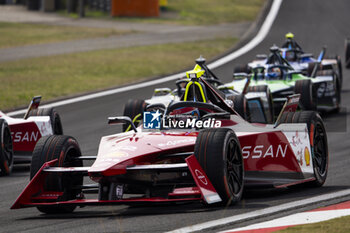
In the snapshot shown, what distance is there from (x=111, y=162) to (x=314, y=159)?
3.17m

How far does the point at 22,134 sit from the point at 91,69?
54.4 feet

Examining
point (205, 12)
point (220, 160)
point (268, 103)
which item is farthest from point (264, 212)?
point (205, 12)

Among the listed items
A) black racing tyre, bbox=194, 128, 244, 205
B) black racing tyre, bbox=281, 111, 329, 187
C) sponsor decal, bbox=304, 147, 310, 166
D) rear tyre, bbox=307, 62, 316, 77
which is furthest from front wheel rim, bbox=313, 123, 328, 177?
rear tyre, bbox=307, 62, 316, 77

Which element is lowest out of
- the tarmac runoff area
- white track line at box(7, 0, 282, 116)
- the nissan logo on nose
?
white track line at box(7, 0, 282, 116)

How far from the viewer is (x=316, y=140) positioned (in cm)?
1124

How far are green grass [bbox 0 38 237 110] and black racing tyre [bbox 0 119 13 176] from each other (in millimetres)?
9010

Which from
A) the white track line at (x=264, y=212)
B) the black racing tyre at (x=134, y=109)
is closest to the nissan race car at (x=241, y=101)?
the black racing tyre at (x=134, y=109)

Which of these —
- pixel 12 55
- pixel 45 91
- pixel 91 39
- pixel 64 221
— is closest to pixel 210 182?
pixel 64 221

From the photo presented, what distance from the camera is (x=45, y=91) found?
2558cm

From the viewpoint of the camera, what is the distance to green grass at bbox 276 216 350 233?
25.9 ft

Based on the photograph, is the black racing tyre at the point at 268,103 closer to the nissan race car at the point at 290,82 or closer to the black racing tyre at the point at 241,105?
the nissan race car at the point at 290,82

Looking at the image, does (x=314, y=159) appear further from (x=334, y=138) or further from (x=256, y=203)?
(x=334, y=138)

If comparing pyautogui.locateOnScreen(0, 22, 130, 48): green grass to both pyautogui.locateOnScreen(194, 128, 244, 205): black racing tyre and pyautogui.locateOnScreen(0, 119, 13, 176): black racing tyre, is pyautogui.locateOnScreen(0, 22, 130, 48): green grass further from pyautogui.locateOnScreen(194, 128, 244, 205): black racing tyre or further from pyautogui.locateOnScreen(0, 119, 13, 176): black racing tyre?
pyautogui.locateOnScreen(194, 128, 244, 205): black racing tyre

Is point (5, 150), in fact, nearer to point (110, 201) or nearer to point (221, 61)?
point (110, 201)
